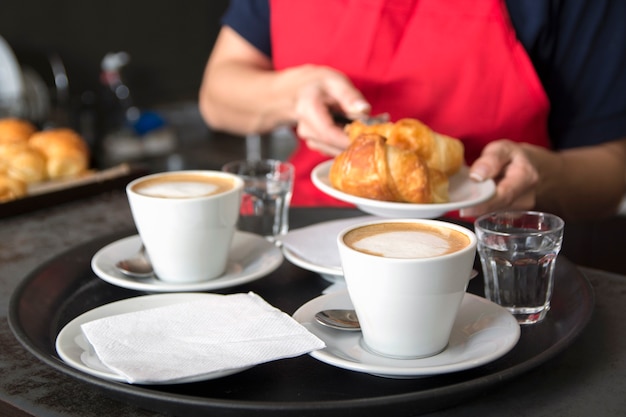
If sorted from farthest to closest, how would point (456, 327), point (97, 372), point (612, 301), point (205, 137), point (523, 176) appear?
point (205, 137) → point (523, 176) → point (612, 301) → point (456, 327) → point (97, 372)

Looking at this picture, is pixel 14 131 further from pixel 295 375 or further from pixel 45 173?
pixel 295 375

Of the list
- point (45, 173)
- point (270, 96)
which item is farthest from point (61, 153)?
point (270, 96)

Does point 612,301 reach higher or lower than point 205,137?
higher

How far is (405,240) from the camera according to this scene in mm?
739

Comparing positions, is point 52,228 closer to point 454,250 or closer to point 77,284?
point 77,284

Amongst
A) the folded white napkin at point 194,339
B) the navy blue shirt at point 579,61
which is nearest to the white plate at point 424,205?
the folded white napkin at point 194,339

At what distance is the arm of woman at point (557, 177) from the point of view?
118cm

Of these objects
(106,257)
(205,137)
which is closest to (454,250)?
(106,257)

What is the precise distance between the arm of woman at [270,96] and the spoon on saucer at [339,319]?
1.52 ft

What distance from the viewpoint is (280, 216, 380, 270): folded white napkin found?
949mm

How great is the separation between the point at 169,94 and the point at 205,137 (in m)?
0.23

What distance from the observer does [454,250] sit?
2.33ft

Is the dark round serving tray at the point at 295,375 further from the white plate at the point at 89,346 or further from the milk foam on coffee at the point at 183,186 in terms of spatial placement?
the milk foam on coffee at the point at 183,186

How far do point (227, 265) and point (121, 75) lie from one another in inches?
86.9
